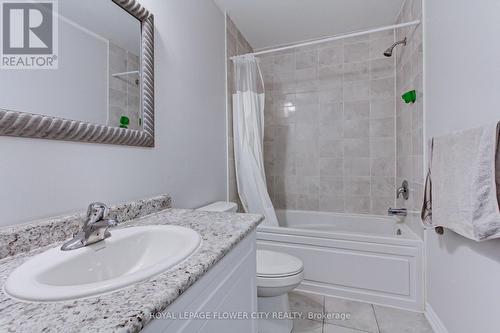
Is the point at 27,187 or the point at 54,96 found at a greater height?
the point at 54,96

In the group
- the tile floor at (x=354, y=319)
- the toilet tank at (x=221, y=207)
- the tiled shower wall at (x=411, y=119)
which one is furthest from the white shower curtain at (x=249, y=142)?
the tiled shower wall at (x=411, y=119)

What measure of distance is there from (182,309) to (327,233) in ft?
4.89

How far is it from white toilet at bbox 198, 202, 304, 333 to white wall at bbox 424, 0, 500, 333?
802mm

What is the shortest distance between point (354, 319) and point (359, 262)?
381mm

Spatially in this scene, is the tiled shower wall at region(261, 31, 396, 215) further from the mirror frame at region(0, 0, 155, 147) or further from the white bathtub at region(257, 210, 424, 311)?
the mirror frame at region(0, 0, 155, 147)

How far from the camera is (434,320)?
4.87ft

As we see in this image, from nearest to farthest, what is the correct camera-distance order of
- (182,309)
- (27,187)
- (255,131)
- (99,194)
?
(182,309) < (27,187) < (99,194) < (255,131)

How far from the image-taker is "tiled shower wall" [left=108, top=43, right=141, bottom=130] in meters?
1.08

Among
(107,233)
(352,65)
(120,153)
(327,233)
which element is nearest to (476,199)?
(327,233)

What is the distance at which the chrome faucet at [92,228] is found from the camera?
2.49 feet

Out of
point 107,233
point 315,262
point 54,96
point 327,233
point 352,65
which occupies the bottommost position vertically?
point 315,262

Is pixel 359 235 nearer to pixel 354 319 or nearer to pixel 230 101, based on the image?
pixel 354 319

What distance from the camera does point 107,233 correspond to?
2.76ft

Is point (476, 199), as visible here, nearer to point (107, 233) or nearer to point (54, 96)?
point (107, 233)
